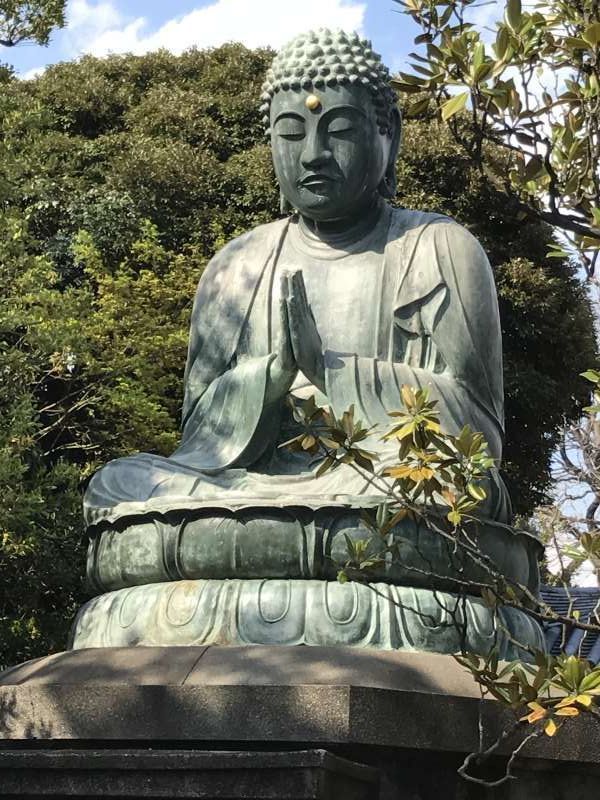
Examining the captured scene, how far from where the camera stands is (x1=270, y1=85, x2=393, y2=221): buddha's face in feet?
20.9

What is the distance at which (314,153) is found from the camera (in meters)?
6.34

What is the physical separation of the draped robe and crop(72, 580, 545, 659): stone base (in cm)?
31

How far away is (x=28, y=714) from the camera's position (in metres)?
4.79

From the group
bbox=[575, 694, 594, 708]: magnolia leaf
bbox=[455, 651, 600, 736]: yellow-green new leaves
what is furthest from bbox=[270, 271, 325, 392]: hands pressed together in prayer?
bbox=[575, 694, 594, 708]: magnolia leaf

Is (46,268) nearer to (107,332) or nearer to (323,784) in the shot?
(107,332)

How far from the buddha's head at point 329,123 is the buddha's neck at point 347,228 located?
1.4 inches

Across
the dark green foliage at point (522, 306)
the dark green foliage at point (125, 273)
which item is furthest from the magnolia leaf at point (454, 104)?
the dark green foliage at point (522, 306)

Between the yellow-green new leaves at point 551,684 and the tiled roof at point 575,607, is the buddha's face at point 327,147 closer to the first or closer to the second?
the yellow-green new leaves at point 551,684

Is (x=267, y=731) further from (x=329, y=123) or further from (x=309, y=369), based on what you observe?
(x=329, y=123)

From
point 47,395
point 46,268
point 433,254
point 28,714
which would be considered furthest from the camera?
point 47,395

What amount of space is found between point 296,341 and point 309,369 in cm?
16

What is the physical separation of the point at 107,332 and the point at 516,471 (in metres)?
4.47

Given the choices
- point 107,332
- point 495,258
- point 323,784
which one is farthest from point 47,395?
point 323,784

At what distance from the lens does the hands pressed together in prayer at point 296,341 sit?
5.50 metres
